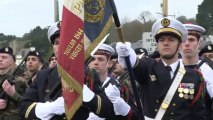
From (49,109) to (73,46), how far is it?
915mm

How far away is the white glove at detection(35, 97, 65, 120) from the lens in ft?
15.9

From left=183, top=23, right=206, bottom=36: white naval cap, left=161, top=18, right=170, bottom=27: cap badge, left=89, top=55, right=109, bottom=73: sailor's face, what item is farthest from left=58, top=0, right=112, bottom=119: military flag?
left=183, top=23, right=206, bottom=36: white naval cap

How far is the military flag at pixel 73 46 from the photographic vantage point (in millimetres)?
4270

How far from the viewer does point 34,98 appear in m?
5.16

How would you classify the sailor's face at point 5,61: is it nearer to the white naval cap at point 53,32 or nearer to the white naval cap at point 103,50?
the white naval cap at point 103,50

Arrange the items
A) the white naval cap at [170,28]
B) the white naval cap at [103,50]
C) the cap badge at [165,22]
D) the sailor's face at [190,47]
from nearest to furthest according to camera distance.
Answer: the white naval cap at [170,28] < the cap badge at [165,22] < the sailor's face at [190,47] < the white naval cap at [103,50]

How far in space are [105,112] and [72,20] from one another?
4.05 ft

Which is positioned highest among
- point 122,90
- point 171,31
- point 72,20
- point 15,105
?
point 72,20

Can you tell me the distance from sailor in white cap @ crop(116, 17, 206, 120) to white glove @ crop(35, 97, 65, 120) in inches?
35.1

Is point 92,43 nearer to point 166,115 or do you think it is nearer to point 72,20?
point 72,20

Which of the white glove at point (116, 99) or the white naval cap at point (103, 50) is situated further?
the white naval cap at point (103, 50)

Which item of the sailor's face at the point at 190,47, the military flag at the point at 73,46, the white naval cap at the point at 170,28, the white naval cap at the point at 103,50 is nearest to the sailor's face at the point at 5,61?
the white naval cap at the point at 103,50

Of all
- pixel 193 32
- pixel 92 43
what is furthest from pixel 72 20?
pixel 193 32

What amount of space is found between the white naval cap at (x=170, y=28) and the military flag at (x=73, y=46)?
109cm
